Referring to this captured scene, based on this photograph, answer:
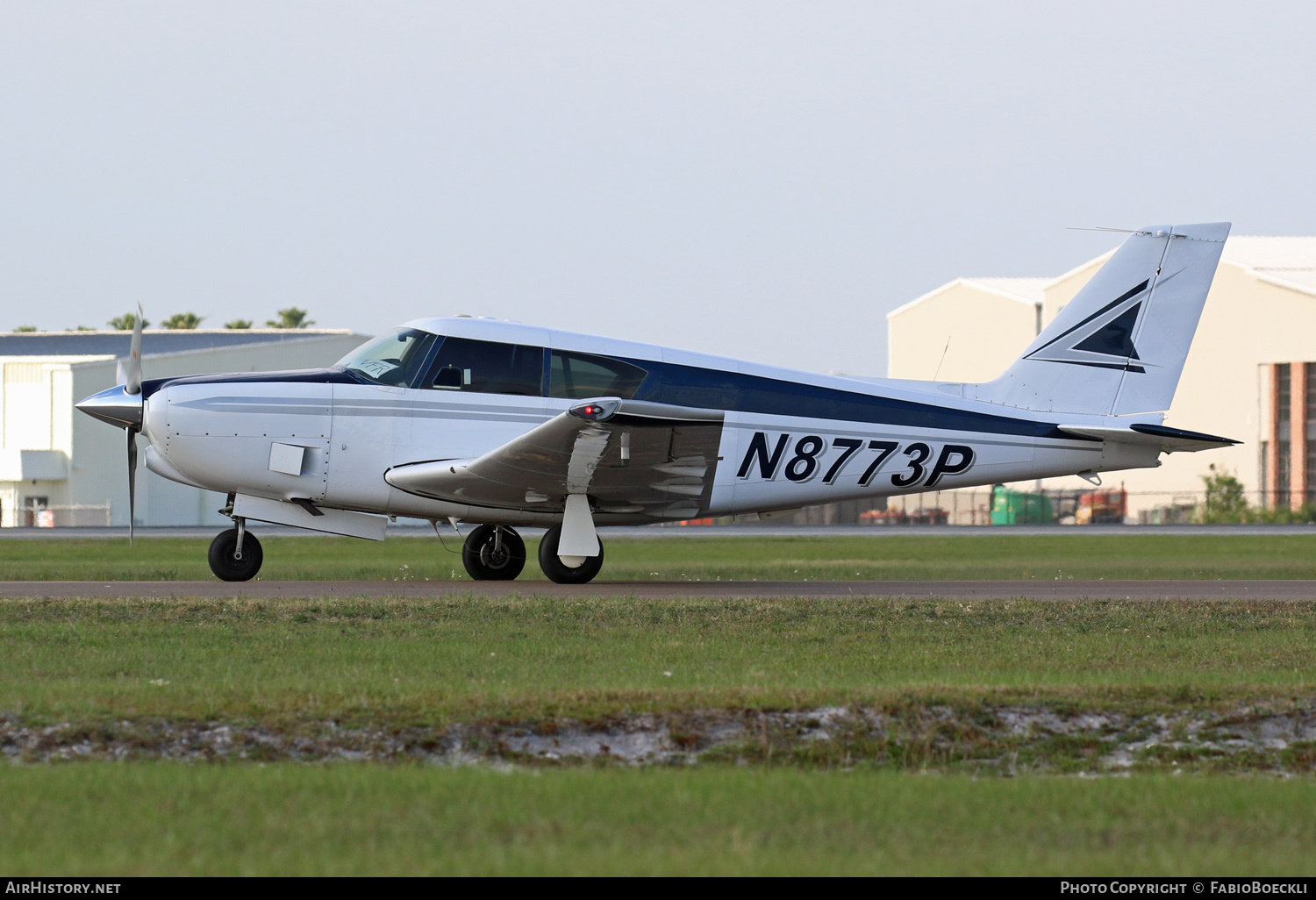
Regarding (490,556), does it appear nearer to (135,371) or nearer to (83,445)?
(135,371)

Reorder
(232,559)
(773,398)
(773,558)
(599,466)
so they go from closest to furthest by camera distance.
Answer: (599,466), (232,559), (773,398), (773,558)

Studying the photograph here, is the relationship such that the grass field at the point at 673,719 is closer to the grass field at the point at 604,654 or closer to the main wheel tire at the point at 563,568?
the grass field at the point at 604,654

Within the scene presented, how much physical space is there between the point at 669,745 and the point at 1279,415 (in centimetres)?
5573

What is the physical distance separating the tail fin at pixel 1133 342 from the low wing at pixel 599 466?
411 cm

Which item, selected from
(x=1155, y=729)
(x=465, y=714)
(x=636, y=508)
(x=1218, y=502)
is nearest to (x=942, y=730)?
(x=1155, y=729)

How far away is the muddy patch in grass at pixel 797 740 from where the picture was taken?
262 inches

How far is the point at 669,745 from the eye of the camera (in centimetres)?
695

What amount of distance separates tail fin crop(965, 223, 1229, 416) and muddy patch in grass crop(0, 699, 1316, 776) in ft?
32.5

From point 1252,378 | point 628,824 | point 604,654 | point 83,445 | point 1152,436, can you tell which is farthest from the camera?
point 1252,378

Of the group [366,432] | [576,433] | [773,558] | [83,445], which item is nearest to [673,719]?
[576,433]

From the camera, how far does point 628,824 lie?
507 cm

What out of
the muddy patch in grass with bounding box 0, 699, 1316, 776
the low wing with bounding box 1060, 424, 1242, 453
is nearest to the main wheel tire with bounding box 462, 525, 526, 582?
the low wing with bounding box 1060, 424, 1242, 453

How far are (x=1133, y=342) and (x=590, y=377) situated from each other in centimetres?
693

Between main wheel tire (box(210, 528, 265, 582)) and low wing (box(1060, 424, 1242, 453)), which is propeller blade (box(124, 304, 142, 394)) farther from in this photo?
low wing (box(1060, 424, 1242, 453))
